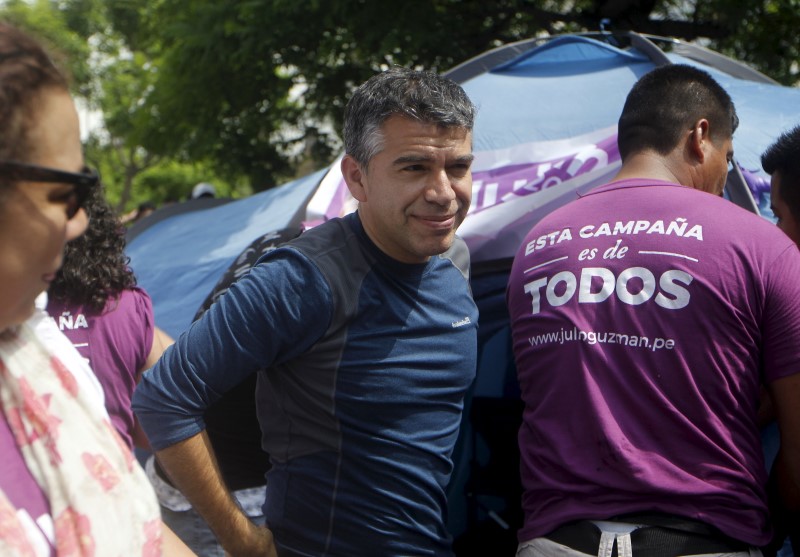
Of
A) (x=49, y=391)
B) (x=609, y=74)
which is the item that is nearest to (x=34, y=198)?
(x=49, y=391)

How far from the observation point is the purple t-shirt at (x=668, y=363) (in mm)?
1904

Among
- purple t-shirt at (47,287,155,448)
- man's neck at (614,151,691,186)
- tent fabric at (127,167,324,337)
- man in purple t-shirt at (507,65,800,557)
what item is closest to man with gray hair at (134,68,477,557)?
man in purple t-shirt at (507,65,800,557)

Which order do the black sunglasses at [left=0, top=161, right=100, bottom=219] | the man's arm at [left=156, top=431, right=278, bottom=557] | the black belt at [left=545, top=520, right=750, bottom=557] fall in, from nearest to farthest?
1. the black sunglasses at [left=0, top=161, right=100, bottom=219]
2. the black belt at [left=545, top=520, right=750, bottom=557]
3. the man's arm at [left=156, top=431, right=278, bottom=557]

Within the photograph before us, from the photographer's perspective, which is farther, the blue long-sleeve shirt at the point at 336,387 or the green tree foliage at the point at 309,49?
the green tree foliage at the point at 309,49

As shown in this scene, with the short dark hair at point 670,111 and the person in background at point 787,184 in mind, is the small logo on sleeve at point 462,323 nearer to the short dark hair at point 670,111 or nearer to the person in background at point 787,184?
the short dark hair at point 670,111

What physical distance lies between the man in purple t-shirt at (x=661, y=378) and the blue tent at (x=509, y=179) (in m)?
1.04

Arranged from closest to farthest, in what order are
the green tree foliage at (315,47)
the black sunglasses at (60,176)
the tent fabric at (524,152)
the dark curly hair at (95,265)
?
the black sunglasses at (60,176) < the dark curly hair at (95,265) < the tent fabric at (524,152) < the green tree foliage at (315,47)

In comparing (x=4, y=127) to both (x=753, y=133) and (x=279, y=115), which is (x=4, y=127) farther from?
(x=279, y=115)

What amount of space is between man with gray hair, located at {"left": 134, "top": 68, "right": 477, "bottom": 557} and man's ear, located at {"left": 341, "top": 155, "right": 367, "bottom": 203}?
0.01 m

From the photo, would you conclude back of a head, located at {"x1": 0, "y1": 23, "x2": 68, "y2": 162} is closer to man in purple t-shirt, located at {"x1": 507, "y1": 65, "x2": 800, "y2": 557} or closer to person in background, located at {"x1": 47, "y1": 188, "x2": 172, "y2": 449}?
man in purple t-shirt, located at {"x1": 507, "y1": 65, "x2": 800, "y2": 557}

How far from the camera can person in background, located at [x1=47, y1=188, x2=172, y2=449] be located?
2619mm

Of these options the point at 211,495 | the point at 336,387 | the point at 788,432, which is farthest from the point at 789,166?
the point at 211,495

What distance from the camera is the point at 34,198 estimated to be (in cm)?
110

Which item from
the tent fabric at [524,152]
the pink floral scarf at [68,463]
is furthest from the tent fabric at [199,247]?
the pink floral scarf at [68,463]
